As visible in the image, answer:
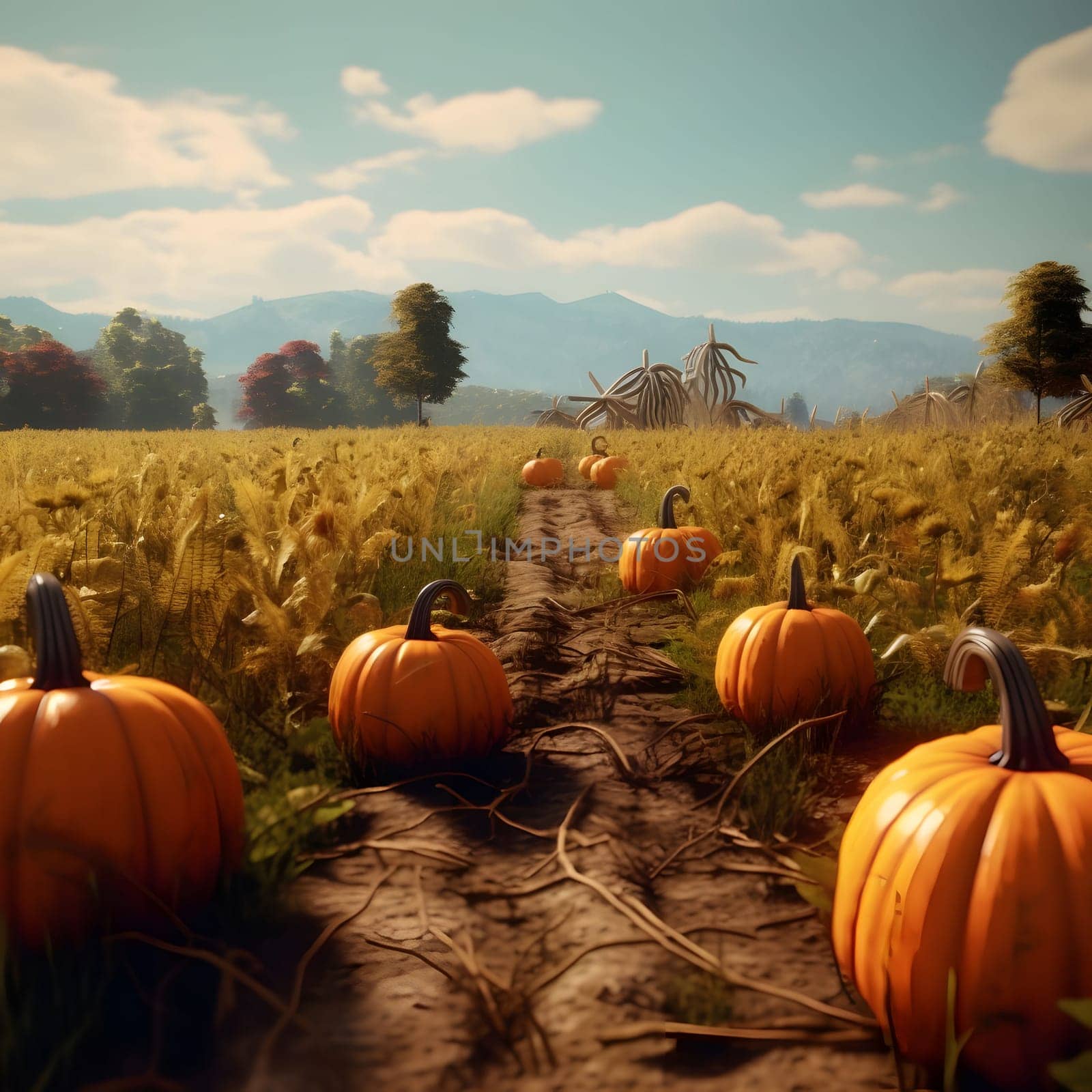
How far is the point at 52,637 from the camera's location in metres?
1.56

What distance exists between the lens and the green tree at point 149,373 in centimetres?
5484

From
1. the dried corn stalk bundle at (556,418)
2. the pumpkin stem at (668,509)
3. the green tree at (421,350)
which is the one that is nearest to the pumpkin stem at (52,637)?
the pumpkin stem at (668,509)

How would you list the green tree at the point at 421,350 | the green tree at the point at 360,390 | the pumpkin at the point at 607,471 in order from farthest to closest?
the green tree at the point at 360,390 → the green tree at the point at 421,350 → the pumpkin at the point at 607,471

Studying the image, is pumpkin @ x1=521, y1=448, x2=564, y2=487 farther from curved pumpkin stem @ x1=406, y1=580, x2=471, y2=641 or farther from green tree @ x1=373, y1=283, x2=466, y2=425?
green tree @ x1=373, y1=283, x2=466, y2=425

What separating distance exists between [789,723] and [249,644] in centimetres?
202

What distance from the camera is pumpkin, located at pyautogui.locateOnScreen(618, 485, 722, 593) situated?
4.58 m

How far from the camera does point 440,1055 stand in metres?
1.30

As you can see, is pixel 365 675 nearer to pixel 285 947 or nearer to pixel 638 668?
pixel 285 947

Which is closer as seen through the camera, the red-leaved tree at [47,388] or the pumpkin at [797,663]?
the pumpkin at [797,663]

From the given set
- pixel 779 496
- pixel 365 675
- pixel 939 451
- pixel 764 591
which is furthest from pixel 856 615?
pixel 939 451

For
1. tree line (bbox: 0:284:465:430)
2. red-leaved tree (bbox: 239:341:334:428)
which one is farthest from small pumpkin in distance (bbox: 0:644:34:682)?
red-leaved tree (bbox: 239:341:334:428)

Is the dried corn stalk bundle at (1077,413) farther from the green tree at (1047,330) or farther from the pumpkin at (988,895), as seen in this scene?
the pumpkin at (988,895)

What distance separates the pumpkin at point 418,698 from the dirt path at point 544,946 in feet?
0.46

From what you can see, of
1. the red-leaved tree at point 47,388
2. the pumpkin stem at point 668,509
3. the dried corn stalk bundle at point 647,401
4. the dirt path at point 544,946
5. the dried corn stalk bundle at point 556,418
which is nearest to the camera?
the dirt path at point 544,946
